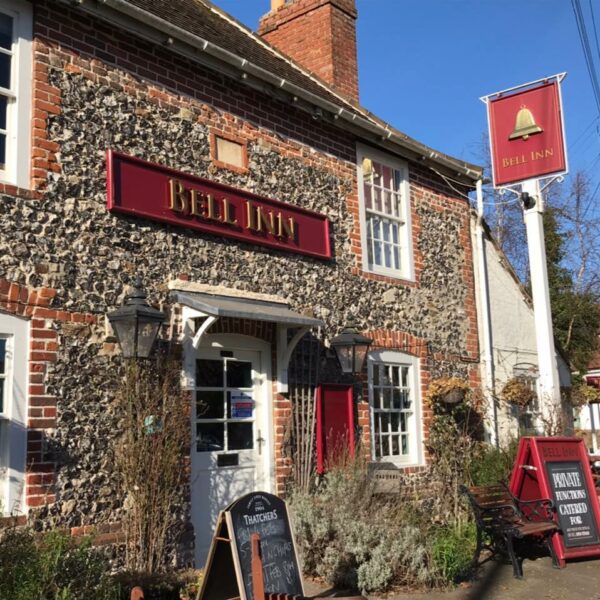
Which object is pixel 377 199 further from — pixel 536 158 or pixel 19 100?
pixel 19 100

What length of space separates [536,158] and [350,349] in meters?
4.73

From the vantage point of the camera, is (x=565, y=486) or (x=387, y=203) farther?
(x=387, y=203)

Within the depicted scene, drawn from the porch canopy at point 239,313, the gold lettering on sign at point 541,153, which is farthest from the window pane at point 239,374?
the gold lettering on sign at point 541,153

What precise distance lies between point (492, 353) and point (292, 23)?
661cm

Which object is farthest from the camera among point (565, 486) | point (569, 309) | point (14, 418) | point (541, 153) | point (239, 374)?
point (569, 309)

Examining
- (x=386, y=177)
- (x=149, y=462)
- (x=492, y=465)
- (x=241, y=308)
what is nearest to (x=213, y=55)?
(x=241, y=308)

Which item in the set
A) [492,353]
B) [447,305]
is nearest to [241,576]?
[447,305]

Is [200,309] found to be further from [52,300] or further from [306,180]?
[306,180]

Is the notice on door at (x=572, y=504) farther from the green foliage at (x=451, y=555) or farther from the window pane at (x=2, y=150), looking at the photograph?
the window pane at (x=2, y=150)

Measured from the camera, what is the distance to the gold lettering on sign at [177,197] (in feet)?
24.7

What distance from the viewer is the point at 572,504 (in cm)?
823

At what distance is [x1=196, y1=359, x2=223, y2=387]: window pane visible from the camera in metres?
7.69

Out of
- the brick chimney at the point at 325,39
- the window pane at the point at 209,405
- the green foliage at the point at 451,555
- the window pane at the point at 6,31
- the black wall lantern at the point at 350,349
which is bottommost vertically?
the green foliage at the point at 451,555

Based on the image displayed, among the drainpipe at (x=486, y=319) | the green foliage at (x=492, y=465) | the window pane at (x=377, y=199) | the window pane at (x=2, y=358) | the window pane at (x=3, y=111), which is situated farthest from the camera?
the drainpipe at (x=486, y=319)
